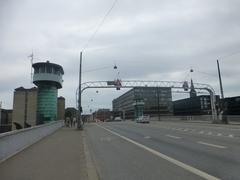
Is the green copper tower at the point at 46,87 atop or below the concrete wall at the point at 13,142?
atop

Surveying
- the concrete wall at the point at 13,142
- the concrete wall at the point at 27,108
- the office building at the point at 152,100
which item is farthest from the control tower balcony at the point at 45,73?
the concrete wall at the point at 13,142

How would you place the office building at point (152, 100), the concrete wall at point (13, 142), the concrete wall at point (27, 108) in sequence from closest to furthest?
1. the concrete wall at point (13, 142)
2. the concrete wall at point (27, 108)
3. the office building at point (152, 100)

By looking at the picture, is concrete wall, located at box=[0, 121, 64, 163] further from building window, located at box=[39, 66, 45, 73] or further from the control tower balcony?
building window, located at box=[39, 66, 45, 73]

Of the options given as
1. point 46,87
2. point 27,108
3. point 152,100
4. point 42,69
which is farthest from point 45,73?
point 152,100

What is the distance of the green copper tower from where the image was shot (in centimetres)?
8400

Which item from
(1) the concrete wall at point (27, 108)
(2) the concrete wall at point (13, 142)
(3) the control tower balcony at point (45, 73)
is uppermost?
(3) the control tower balcony at point (45, 73)

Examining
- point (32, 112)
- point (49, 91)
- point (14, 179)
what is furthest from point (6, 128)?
point (32, 112)

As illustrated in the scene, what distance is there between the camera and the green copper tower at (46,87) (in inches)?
3307

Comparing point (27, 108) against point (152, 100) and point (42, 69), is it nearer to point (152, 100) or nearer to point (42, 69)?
point (42, 69)

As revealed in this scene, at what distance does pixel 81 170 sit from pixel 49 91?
77.9m

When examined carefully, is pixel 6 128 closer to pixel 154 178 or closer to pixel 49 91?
pixel 154 178

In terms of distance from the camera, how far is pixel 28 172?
30.6 ft

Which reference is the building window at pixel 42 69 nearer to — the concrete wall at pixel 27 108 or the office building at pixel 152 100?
the concrete wall at pixel 27 108

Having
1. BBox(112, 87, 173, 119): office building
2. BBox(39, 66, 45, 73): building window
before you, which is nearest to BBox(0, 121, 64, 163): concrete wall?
BBox(39, 66, 45, 73): building window
